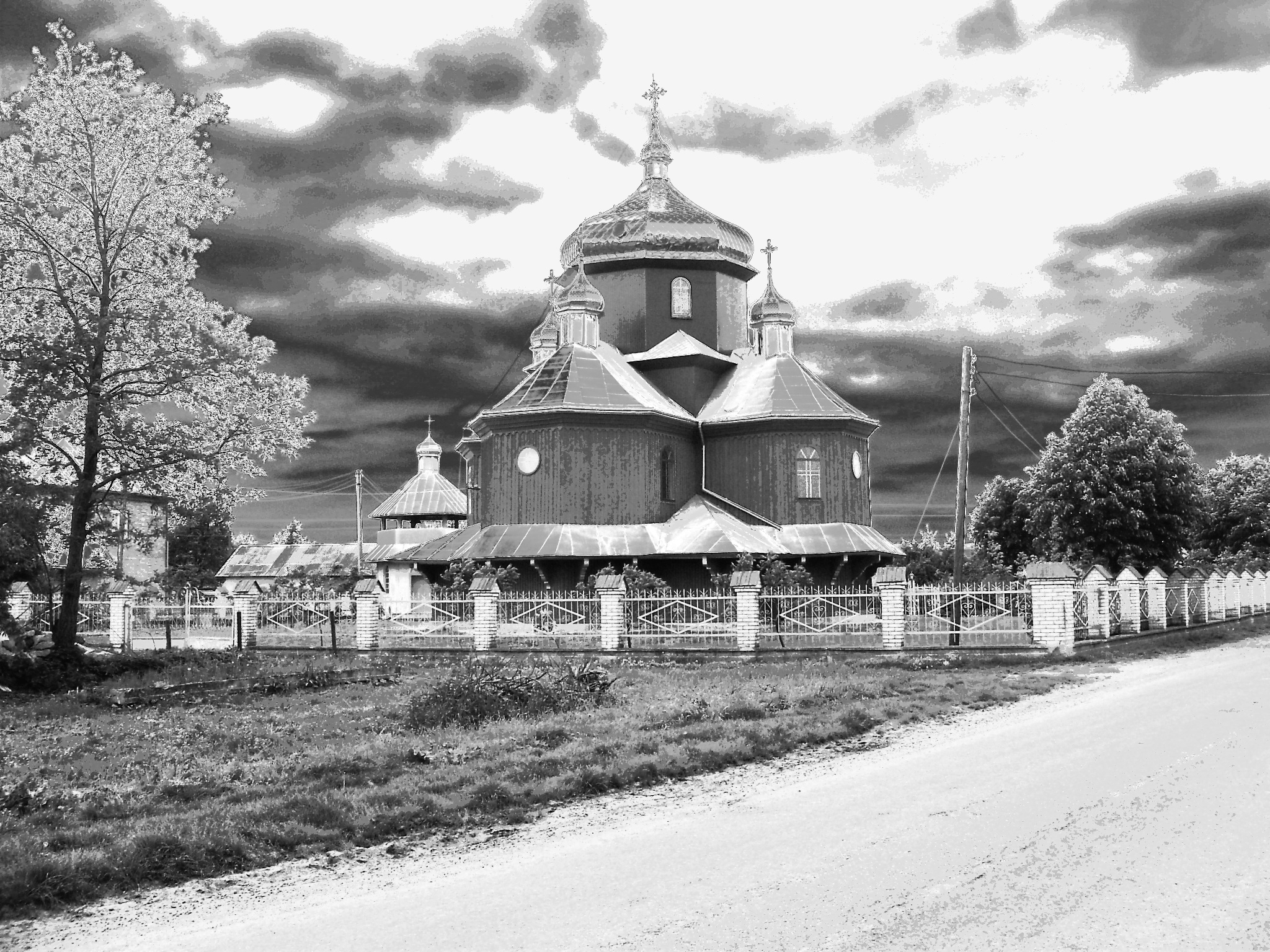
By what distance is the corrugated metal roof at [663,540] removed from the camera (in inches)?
1139

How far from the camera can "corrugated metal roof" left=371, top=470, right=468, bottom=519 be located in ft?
159

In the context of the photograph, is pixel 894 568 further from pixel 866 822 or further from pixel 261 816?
pixel 261 816

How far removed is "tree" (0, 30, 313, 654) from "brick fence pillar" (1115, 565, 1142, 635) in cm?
1823

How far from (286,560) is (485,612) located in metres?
35.6

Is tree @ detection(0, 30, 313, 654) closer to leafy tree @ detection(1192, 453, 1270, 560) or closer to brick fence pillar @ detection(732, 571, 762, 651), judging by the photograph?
brick fence pillar @ detection(732, 571, 762, 651)

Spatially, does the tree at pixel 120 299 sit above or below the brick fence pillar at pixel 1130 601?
above

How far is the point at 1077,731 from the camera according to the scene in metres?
11.5

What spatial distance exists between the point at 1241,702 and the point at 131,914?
1259 centimetres

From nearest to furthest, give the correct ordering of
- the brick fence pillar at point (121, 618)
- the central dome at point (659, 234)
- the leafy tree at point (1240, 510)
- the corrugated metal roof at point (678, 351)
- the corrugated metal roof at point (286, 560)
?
the brick fence pillar at point (121, 618) → the corrugated metal roof at point (678, 351) → the central dome at point (659, 234) → the leafy tree at point (1240, 510) → the corrugated metal roof at point (286, 560)

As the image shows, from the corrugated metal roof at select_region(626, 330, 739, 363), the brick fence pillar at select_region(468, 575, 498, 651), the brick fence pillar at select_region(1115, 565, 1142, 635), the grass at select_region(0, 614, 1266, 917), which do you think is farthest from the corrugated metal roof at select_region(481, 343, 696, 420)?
the grass at select_region(0, 614, 1266, 917)

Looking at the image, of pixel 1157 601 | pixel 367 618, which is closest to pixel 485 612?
pixel 367 618

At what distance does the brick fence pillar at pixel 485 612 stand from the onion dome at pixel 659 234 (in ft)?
53.0

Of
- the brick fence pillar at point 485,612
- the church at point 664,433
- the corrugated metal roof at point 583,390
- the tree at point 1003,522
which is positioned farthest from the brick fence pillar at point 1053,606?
the tree at point 1003,522

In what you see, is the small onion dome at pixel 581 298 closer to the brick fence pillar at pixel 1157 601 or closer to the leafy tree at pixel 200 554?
the brick fence pillar at pixel 1157 601
